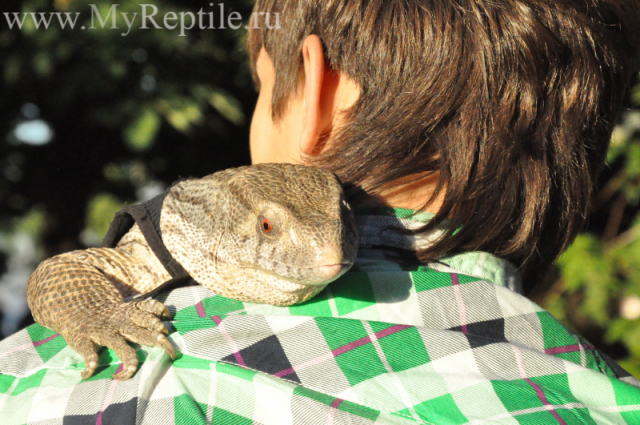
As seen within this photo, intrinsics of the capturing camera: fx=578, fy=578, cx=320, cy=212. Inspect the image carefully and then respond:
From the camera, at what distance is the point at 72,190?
14.5 feet

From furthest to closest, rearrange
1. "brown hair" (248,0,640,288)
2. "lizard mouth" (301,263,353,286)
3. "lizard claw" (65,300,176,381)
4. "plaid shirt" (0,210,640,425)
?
"brown hair" (248,0,640,288) → "lizard mouth" (301,263,353,286) → "lizard claw" (65,300,176,381) → "plaid shirt" (0,210,640,425)

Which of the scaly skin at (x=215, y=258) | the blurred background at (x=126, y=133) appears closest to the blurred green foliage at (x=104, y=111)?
the blurred background at (x=126, y=133)

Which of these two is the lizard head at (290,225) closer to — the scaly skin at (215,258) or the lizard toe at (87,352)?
the scaly skin at (215,258)

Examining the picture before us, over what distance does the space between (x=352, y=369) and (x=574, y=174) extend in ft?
3.73

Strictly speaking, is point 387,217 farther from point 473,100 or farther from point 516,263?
point 516,263

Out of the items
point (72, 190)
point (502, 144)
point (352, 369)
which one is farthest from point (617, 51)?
point (72, 190)

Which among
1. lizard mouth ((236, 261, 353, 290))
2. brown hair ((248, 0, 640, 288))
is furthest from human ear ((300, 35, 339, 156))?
lizard mouth ((236, 261, 353, 290))

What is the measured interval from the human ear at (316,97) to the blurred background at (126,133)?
2031 millimetres

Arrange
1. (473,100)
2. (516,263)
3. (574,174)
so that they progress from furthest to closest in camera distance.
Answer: (516,263) < (574,174) < (473,100)

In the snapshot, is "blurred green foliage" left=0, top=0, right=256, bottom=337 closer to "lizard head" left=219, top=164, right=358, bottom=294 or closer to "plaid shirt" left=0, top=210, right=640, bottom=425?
"lizard head" left=219, top=164, right=358, bottom=294

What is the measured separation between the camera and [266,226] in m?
1.87

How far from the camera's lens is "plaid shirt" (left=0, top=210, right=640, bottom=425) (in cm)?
138

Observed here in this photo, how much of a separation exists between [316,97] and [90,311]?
1022mm

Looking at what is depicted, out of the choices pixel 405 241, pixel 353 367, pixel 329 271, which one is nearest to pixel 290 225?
pixel 329 271
